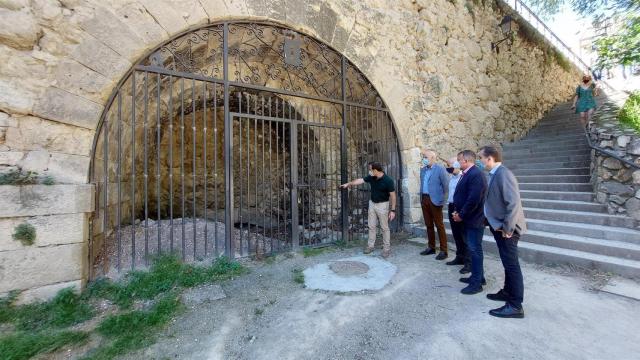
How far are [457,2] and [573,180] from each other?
4.48 meters

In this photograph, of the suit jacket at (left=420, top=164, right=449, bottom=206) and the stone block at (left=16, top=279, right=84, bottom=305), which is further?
the suit jacket at (left=420, top=164, right=449, bottom=206)

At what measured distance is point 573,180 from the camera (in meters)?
5.29

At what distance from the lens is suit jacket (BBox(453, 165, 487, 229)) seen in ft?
9.89

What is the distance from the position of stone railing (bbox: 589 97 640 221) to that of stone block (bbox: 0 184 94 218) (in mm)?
6643

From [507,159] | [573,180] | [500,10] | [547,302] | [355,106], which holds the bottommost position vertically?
[547,302]

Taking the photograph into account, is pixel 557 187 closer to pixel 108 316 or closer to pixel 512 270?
pixel 512 270

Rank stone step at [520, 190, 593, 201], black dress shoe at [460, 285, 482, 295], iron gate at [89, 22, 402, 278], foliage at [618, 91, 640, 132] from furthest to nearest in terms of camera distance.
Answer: stone step at [520, 190, 593, 201] < foliage at [618, 91, 640, 132] < iron gate at [89, 22, 402, 278] < black dress shoe at [460, 285, 482, 295]

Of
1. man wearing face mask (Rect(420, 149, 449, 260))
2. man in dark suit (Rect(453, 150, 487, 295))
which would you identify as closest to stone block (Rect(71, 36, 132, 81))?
man in dark suit (Rect(453, 150, 487, 295))

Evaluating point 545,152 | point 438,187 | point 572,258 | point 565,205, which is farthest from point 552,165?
point 438,187

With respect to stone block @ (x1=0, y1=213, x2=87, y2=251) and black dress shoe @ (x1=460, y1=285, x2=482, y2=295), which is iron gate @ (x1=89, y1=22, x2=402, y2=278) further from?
black dress shoe @ (x1=460, y1=285, x2=482, y2=295)

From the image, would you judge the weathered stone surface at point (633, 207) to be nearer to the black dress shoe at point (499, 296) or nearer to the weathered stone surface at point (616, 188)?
the weathered stone surface at point (616, 188)

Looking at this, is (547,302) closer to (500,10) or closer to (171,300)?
(171,300)

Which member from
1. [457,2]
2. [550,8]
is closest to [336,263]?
[457,2]

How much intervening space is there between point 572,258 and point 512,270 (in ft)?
5.60
